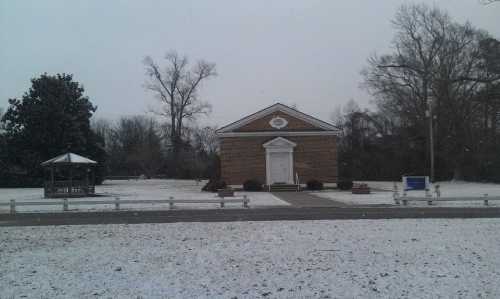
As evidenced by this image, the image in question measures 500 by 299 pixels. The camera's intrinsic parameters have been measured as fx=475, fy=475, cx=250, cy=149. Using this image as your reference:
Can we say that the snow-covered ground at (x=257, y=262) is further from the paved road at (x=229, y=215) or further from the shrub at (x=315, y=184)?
the shrub at (x=315, y=184)

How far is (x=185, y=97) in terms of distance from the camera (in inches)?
2552

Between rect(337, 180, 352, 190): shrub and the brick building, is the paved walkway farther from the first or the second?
the brick building

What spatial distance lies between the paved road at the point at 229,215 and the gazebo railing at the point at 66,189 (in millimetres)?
10711

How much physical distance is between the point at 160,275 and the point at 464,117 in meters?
41.4

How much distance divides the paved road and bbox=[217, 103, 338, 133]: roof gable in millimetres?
15884

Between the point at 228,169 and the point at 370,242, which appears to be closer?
the point at 370,242

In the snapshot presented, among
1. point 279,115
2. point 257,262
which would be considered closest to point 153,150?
point 279,115

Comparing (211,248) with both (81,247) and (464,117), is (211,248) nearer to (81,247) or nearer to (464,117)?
(81,247)

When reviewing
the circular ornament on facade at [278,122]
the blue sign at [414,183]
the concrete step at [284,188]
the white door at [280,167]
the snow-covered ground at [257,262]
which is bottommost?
the snow-covered ground at [257,262]

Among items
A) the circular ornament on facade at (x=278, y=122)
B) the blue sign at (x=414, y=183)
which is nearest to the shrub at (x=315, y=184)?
the circular ornament on facade at (x=278, y=122)

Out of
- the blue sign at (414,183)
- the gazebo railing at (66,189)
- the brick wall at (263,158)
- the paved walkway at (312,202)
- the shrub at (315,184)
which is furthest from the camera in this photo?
the brick wall at (263,158)

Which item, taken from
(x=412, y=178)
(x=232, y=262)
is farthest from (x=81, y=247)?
(x=412, y=178)

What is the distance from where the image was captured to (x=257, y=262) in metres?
9.12

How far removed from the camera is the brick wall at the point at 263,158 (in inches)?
1383
